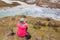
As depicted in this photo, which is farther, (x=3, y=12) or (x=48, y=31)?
(x=3, y=12)

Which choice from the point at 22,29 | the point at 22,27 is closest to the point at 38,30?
the point at 22,29

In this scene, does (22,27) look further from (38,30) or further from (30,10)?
(30,10)

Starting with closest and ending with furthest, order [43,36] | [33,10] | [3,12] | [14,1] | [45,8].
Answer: [43,36], [3,12], [33,10], [45,8], [14,1]

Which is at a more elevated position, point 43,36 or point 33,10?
point 43,36

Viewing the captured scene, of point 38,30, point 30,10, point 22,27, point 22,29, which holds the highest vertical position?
point 22,27

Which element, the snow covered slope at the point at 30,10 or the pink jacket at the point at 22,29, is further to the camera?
the snow covered slope at the point at 30,10

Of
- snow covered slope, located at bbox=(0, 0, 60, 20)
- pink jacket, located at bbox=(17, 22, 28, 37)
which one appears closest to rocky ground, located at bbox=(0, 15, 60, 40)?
pink jacket, located at bbox=(17, 22, 28, 37)

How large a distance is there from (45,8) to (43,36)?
71.7 ft

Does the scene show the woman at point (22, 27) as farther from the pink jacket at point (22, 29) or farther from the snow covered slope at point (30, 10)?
the snow covered slope at point (30, 10)

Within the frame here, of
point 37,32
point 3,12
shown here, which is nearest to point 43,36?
point 37,32

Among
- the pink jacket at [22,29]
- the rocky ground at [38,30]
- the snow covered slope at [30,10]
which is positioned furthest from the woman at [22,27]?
the snow covered slope at [30,10]

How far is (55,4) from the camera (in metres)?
43.8

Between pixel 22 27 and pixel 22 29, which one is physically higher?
pixel 22 27

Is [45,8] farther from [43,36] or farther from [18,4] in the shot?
[43,36]
